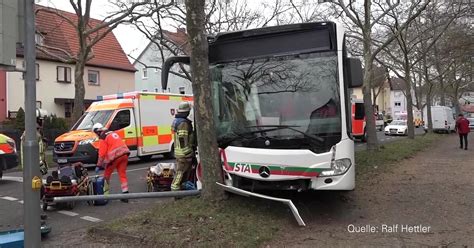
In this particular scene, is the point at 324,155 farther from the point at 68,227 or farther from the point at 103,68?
the point at 103,68

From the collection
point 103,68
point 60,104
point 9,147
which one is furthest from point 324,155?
point 103,68

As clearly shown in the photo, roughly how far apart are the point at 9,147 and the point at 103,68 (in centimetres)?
2563

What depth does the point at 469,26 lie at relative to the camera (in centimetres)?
2036

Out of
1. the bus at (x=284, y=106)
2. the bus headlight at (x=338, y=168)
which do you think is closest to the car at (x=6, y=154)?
the bus at (x=284, y=106)

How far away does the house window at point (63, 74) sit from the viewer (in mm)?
33438

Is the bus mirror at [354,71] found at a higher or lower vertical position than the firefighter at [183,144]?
higher

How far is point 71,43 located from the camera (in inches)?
1396

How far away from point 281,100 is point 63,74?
99.3ft

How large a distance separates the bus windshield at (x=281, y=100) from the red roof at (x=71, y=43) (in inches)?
990

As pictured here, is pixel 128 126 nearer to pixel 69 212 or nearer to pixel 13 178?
pixel 13 178

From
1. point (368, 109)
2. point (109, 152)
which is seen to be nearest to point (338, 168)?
point (109, 152)

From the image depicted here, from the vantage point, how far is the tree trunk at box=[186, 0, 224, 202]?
22.5 feet

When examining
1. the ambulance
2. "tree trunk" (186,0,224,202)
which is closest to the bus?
"tree trunk" (186,0,224,202)

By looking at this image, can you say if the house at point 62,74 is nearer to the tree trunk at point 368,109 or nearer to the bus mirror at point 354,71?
the tree trunk at point 368,109
